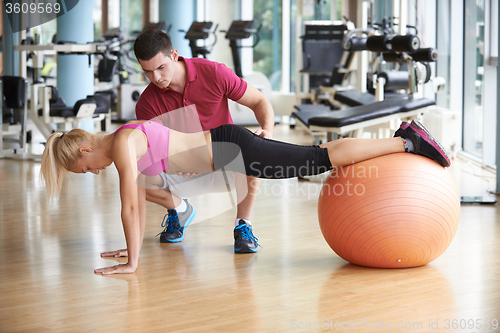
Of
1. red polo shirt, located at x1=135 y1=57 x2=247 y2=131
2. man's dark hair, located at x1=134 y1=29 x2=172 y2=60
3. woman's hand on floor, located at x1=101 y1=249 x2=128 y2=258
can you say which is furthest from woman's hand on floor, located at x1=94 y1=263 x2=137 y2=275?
man's dark hair, located at x1=134 y1=29 x2=172 y2=60

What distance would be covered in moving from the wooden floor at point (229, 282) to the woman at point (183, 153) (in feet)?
0.73

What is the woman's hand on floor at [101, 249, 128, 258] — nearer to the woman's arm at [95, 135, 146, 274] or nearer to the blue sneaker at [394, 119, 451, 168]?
the woman's arm at [95, 135, 146, 274]

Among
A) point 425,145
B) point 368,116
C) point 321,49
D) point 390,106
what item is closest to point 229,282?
point 425,145

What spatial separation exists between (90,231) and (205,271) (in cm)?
88

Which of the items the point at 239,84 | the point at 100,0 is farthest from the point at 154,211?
the point at 100,0

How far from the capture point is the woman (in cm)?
205

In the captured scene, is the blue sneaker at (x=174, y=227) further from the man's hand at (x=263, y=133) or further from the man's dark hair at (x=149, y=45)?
the man's dark hair at (x=149, y=45)

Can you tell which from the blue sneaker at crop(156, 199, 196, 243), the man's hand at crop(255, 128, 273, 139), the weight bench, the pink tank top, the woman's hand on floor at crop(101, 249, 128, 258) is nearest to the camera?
the pink tank top

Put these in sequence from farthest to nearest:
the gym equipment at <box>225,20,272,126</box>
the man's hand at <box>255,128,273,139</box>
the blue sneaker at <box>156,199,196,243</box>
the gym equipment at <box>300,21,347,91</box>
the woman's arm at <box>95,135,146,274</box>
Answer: the gym equipment at <box>225,20,272,126</box> → the gym equipment at <box>300,21,347,91</box> → the blue sneaker at <box>156,199,196,243</box> → the man's hand at <box>255,128,273,139</box> → the woman's arm at <box>95,135,146,274</box>

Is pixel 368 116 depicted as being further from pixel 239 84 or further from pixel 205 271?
pixel 205 271

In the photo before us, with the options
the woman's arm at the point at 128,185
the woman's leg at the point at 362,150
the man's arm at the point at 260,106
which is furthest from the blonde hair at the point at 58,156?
the woman's leg at the point at 362,150

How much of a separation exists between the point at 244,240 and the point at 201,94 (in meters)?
0.64

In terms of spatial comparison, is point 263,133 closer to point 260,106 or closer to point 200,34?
point 260,106

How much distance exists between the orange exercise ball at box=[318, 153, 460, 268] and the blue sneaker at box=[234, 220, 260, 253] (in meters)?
0.42
